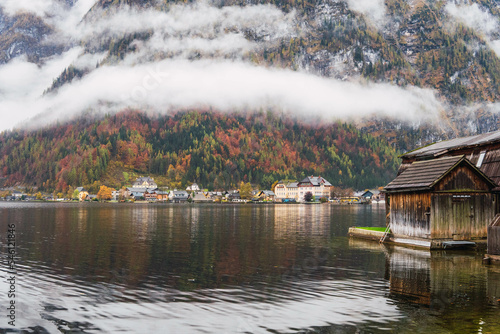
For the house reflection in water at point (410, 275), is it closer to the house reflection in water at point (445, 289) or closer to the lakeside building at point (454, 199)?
the house reflection in water at point (445, 289)

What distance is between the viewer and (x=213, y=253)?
143ft

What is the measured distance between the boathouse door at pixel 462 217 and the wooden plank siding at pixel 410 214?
2621 mm

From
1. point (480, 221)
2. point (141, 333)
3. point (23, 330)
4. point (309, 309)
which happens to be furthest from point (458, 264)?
point (23, 330)

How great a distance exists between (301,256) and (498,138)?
24.1 m

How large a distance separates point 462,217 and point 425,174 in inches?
219

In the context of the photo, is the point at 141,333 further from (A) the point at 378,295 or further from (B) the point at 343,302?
(A) the point at 378,295

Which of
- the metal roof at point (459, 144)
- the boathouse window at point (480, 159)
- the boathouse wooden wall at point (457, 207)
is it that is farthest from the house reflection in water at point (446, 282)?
the metal roof at point (459, 144)

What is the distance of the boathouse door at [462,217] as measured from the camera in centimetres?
4431

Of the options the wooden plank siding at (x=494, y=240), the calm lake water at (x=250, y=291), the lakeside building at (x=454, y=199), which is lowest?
the calm lake water at (x=250, y=291)

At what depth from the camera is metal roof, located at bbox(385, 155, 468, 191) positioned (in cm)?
4372

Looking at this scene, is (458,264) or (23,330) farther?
(458,264)

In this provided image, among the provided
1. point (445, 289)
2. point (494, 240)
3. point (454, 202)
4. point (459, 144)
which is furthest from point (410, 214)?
point (445, 289)

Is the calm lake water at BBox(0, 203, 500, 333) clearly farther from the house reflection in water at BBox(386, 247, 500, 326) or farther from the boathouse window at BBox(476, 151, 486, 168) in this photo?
the boathouse window at BBox(476, 151, 486, 168)

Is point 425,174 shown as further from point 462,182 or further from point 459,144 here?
point 459,144
